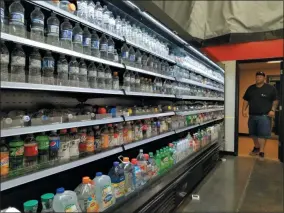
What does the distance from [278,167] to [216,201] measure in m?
2.35

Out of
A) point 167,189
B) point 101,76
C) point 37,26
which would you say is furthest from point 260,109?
point 37,26

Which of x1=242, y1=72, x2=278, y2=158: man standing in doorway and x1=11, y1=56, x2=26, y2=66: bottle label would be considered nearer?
x1=11, y1=56, x2=26, y2=66: bottle label

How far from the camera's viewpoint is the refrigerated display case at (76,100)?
151 centimetres

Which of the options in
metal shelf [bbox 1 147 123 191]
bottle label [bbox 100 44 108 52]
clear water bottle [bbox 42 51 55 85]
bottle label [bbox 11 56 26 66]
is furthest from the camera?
bottle label [bbox 100 44 108 52]

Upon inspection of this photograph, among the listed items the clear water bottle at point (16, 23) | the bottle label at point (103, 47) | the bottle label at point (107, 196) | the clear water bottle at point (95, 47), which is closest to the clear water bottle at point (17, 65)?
the clear water bottle at point (16, 23)

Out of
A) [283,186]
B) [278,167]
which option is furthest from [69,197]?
[278,167]

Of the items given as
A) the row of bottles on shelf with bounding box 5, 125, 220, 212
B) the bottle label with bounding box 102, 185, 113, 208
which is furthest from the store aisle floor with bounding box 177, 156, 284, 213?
the bottle label with bounding box 102, 185, 113, 208

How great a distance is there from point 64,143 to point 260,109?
14.9ft

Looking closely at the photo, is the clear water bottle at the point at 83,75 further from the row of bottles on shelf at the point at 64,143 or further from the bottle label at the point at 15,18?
the bottle label at the point at 15,18

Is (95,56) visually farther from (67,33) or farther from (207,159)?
(207,159)

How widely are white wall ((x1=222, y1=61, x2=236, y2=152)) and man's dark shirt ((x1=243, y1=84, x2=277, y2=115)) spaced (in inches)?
24.5

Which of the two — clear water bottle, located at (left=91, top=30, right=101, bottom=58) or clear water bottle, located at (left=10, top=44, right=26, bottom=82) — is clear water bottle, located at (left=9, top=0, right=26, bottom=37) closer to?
clear water bottle, located at (left=10, top=44, right=26, bottom=82)

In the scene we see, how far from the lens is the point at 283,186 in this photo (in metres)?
3.48

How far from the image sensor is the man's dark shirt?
15.4 ft
